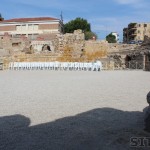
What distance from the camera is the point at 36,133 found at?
5984 mm

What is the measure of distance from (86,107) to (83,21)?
73.3 meters

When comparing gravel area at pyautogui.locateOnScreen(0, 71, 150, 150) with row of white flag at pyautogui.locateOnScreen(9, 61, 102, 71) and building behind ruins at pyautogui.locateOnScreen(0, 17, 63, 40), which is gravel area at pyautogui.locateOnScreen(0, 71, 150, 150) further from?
building behind ruins at pyautogui.locateOnScreen(0, 17, 63, 40)

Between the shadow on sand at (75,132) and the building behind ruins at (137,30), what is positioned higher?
the building behind ruins at (137,30)

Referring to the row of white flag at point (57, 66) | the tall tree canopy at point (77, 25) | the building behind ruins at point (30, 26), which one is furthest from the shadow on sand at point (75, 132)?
the tall tree canopy at point (77, 25)

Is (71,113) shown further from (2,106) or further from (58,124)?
(2,106)

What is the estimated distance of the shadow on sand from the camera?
17.2ft

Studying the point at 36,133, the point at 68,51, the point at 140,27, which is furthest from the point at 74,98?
the point at 140,27

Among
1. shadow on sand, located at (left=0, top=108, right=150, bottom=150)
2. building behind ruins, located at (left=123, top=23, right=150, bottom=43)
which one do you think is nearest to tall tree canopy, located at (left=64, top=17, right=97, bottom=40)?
building behind ruins, located at (left=123, top=23, right=150, bottom=43)

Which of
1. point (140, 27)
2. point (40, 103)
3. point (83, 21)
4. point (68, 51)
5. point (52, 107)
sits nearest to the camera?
point (52, 107)

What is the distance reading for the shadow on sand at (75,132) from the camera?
5246 mm

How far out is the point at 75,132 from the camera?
6.07 meters

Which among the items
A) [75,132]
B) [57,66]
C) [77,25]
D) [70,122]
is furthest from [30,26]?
[75,132]

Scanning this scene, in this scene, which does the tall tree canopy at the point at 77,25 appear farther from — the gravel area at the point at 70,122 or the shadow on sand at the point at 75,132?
the shadow on sand at the point at 75,132

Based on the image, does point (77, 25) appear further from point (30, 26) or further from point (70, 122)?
point (70, 122)
